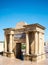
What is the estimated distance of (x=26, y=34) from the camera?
66.7 feet

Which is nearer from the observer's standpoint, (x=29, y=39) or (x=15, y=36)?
(x=29, y=39)

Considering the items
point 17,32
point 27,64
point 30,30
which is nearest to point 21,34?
point 17,32

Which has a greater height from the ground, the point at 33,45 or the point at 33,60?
the point at 33,45

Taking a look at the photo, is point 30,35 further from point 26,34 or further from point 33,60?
point 33,60

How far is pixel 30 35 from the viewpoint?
2048 cm

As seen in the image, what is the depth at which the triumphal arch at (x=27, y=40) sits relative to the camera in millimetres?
19453

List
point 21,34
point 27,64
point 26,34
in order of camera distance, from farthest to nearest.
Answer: point 21,34
point 26,34
point 27,64

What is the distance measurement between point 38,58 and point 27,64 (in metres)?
3.17

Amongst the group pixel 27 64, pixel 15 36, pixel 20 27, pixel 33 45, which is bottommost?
pixel 27 64

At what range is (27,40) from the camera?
20.1 meters

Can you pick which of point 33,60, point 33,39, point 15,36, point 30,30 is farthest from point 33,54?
point 15,36

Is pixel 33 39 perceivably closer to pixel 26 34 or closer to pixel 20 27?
pixel 26 34

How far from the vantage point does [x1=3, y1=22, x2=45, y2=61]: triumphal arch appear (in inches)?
766

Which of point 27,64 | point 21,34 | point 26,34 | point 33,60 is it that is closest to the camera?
point 27,64
